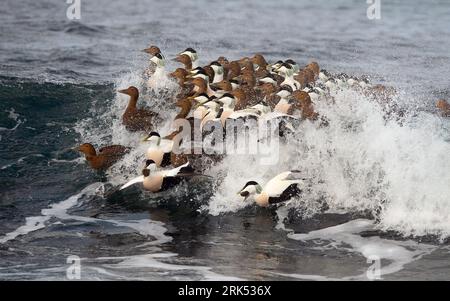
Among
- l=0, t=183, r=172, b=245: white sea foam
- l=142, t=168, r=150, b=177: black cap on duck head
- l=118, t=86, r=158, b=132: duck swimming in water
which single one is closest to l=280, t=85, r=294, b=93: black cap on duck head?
l=118, t=86, r=158, b=132: duck swimming in water

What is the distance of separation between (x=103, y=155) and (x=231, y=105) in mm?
2435

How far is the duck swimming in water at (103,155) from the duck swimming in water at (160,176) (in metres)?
1.27

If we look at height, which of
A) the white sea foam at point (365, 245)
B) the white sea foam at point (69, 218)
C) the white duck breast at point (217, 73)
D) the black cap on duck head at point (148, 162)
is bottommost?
the white sea foam at point (365, 245)

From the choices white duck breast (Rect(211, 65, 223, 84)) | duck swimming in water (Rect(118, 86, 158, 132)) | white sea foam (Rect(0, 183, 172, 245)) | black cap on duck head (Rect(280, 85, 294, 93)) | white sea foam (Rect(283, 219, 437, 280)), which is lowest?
white sea foam (Rect(283, 219, 437, 280))

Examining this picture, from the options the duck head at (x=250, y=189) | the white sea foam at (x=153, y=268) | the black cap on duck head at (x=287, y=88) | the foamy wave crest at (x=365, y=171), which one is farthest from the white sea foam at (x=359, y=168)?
the white sea foam at (x=153, y=268)

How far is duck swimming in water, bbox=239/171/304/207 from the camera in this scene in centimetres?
1458

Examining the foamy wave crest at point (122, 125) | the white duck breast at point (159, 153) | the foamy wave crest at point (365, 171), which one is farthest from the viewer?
the foamy wave crest at point (122, 125)

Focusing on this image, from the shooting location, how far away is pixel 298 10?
121ft

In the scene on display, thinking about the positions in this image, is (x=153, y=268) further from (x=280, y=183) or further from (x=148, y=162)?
(x=280, y=183)

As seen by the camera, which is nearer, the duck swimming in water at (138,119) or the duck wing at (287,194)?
the duck wing at (287,194)

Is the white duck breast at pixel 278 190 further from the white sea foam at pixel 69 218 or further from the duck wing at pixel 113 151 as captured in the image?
the duck wing at pixel 113 151

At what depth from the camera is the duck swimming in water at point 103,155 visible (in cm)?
1617

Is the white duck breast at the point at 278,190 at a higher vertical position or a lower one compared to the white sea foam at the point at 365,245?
higher

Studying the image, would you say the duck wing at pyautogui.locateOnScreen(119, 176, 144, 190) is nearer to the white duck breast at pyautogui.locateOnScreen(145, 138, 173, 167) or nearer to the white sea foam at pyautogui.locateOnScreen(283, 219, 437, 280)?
the white duck breast at pyautogui.locateOnScreen(145, 138, 173, 167)
